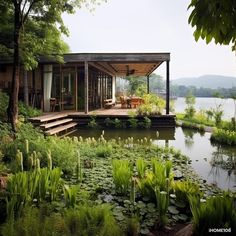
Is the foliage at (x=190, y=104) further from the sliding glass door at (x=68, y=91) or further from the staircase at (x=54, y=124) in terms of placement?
the staircase at (x=54, y=124)

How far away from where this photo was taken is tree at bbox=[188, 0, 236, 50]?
1.68 metres

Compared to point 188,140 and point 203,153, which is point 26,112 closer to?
point 188,140

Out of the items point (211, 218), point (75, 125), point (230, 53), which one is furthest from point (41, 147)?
point (75, 125)

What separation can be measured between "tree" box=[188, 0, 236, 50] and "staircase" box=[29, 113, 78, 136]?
7968mm

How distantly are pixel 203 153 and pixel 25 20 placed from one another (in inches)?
253

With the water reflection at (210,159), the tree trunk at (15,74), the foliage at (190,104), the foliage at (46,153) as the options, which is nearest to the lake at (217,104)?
the foliage at (190,104)

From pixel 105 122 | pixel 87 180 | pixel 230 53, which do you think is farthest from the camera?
pixel 105 122

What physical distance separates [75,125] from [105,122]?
1385mm

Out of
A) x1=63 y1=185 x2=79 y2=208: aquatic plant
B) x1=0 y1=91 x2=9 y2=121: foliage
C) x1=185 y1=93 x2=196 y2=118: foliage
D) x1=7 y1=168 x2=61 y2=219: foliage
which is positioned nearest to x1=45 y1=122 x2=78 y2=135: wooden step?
x1=0 y1=91 x2=9 y2=121: foliage

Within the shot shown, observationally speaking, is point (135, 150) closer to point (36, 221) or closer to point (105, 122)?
point (36, 221)

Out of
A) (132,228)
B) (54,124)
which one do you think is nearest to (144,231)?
(132,228)

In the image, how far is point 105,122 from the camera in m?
13.7

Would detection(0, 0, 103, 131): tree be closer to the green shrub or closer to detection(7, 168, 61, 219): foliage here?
the green shrub

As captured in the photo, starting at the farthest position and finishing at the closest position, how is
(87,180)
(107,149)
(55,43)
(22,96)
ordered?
(22,96) < (55,43) < (107,149) < (87,180)
